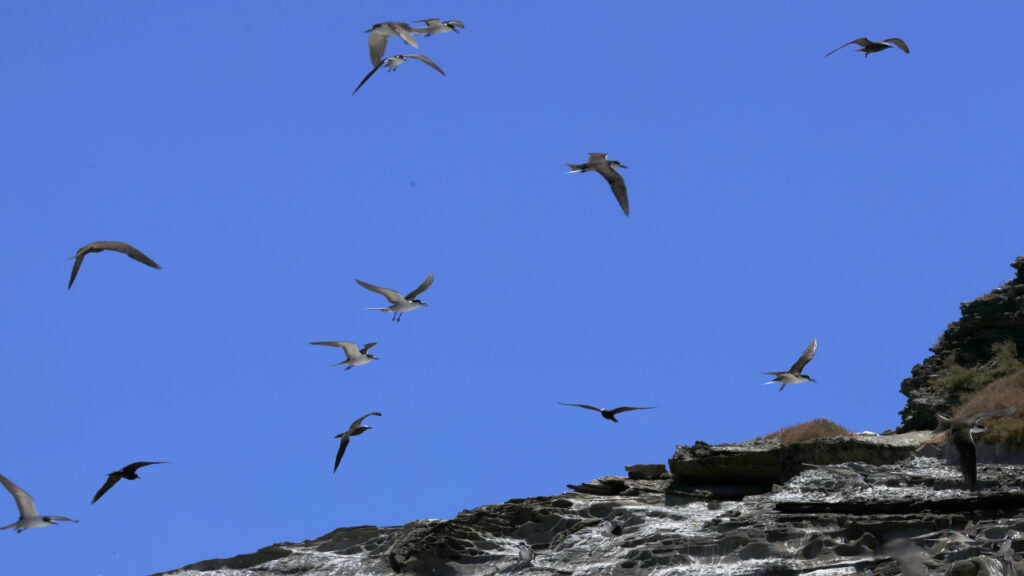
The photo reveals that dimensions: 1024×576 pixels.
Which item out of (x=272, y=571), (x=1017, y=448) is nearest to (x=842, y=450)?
(x=1017, y=448)

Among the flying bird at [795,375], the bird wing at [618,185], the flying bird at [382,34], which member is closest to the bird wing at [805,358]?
the flying bird at [795,375]

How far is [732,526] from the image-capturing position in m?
25.8

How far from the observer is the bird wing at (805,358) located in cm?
2533

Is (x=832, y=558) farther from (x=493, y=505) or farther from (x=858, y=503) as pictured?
(x=493, y=505)

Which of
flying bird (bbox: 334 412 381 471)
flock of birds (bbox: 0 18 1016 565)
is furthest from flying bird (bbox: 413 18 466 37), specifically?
flying bird (bbox: 334 412 381 471)

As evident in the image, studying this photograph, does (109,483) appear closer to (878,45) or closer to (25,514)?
(25,514)

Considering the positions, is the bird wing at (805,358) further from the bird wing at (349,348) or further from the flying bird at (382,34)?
the flying bird at (382,34)

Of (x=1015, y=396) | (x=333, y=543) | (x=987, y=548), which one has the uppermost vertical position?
(x=1015, y=396)

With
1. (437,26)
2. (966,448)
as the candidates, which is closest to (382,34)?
(437,26)

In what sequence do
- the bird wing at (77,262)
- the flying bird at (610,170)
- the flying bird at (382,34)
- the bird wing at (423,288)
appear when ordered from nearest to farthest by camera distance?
the bird wing at (77,262) → the flying bird at (382,34) → the flying bird at (610,170) → the bird wing at (423,288)

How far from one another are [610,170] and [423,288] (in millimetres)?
4197

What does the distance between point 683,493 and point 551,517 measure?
3.07 metres

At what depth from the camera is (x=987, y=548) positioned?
72.3 ft

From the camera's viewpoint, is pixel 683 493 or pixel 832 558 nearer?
pixel 832 558
